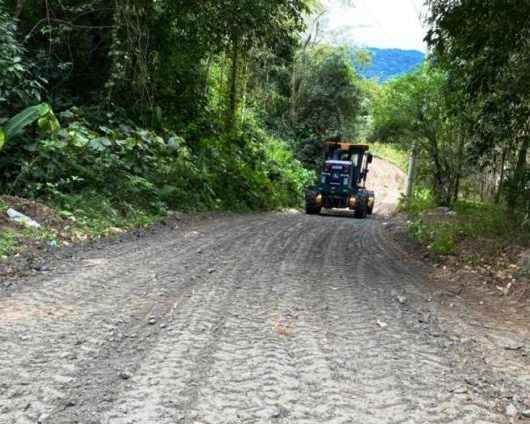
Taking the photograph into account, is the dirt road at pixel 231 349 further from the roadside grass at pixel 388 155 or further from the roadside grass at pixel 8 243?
the roadside grass at pixel 388 155

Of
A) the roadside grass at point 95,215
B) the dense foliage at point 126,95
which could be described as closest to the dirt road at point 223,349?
the roadside grass at point 95,215

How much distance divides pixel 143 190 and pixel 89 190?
160 cm

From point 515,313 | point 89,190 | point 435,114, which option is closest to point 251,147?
point 435,114

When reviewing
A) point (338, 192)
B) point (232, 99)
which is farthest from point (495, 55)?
point (232, 99)

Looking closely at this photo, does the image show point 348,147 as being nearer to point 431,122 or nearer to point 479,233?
point 431,122

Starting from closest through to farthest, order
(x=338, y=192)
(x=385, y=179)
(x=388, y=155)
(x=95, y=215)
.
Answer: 1. (x=95, y=215)
2. (x=338, y=192)
3. (x=385, y=179)
4. (x=388, y=155)

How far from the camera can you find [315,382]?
3.54 m

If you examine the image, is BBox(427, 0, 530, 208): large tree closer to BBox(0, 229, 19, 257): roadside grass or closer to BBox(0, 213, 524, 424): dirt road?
BBox(0, 213, 524, 424): dirt road

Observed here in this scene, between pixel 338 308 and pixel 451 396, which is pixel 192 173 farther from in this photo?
pixel 451 396

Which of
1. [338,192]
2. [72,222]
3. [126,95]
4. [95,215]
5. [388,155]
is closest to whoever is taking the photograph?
[72,222]

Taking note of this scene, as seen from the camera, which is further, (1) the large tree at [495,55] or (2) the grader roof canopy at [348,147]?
(2) the grader roof canopy at [348,147]

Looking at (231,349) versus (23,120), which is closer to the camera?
(231,349)

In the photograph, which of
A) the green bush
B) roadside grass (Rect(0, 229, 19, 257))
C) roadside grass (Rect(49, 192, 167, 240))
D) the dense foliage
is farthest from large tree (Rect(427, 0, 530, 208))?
roadside grass (Rect(0, 229, 19, 257))

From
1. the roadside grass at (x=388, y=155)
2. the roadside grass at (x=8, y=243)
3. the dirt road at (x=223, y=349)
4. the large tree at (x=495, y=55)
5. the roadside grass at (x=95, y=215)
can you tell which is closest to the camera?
the dirt road at (x=223, y=349)
